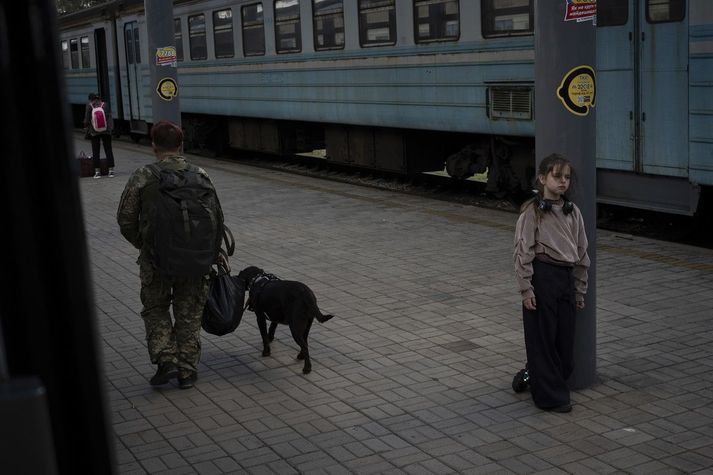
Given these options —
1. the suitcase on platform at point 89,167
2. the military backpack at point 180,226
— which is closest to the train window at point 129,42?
the suitcase on platform at point 89,167

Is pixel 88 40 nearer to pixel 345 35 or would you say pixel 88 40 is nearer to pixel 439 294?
pixel 345 35

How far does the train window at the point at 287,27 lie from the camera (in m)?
17.1

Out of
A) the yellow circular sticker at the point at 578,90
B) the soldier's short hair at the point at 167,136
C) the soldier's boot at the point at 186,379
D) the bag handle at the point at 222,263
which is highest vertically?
the yellow circular sticker at the point at 578,90

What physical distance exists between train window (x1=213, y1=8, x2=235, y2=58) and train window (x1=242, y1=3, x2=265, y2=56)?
0.60m

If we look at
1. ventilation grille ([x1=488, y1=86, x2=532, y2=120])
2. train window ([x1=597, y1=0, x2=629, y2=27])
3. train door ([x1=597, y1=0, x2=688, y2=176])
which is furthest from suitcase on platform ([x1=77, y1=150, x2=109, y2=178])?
train window ([x1=597, y1=0, x2=629, y2=27])

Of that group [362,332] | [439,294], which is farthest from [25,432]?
[439,294]

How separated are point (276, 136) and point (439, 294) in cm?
1168

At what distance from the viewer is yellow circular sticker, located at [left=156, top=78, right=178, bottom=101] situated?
10977 millimetres

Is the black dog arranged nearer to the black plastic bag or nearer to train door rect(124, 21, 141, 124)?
the black plastic bag

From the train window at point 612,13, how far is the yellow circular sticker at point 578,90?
4.78 m

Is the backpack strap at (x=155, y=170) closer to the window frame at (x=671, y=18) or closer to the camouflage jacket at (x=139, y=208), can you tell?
the camouflage jacket at (x=139, y=208)

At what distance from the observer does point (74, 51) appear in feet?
99.6

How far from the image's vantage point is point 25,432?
4.30ft

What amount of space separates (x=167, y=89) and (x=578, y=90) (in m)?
6.09
